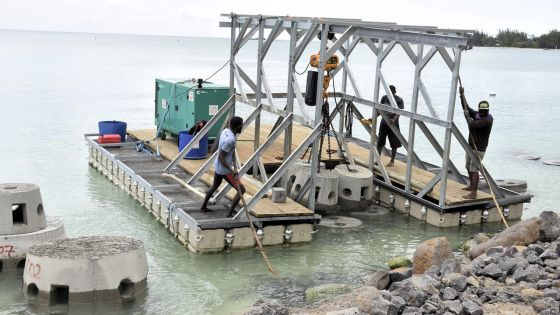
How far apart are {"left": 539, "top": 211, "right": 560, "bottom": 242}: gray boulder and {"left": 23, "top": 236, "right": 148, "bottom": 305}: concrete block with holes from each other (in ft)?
20.4

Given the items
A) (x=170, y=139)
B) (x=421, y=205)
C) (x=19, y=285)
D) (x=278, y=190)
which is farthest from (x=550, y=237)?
(x=170, y=139)

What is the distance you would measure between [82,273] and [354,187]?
22.4ft

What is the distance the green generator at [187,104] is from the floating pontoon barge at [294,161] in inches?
25.3

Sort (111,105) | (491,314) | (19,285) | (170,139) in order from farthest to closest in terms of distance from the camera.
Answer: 1. (111,105)
2. (170,139)
3. (19,285)
4. (491,314)

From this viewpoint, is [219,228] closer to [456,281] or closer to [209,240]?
[209,240]

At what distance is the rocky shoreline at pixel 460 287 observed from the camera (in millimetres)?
8586

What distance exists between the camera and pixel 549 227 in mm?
11828

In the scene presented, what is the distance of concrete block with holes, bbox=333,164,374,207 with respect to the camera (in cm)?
1545

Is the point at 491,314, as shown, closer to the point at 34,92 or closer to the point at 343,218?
the point at 343,218

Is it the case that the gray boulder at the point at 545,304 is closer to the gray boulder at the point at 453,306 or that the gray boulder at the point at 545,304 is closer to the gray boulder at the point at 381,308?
the gray boulder at the point at 453,306

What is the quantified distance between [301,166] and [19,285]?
6.11 meters

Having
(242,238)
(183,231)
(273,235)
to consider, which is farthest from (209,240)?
(273,235)

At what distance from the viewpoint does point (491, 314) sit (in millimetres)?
8367

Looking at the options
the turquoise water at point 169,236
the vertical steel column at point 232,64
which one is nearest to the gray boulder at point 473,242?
the turquoise water at point 169,236
